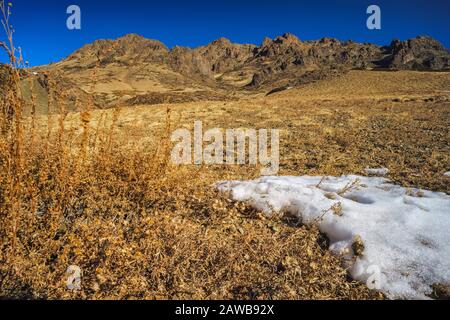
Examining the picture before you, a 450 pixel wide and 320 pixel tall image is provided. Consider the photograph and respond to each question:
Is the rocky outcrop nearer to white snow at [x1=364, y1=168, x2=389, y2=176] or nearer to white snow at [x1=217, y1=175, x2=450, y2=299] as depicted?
white snow at [x1=364, y1=168, x2=389, y2=176]

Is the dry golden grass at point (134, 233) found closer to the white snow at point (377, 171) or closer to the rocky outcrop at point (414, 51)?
the white snow at point (377, 171)

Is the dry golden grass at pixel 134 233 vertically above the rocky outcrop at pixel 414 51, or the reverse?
the rocky outcrop at pixel 414 51

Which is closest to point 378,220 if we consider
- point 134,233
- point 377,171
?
point 377,171

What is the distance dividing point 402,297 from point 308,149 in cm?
568

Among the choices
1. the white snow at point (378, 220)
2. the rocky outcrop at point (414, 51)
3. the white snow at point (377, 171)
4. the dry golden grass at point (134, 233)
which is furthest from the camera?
the rocky outcrop at point (414, 51)

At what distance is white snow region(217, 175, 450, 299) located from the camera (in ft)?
10.4

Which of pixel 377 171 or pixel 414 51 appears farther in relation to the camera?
pixel 414 51

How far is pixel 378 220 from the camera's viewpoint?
3.99m

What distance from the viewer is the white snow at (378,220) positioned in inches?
125

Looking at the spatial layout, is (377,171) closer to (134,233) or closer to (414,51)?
(134,233)

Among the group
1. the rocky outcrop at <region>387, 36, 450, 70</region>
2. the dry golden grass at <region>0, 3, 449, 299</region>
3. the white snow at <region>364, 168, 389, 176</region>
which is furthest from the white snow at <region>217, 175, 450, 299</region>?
the rocky outcrop at <region>387, 36, 450, 70</region>

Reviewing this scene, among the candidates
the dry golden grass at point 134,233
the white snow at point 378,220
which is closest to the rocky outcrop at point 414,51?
the white snow at point 378,220
